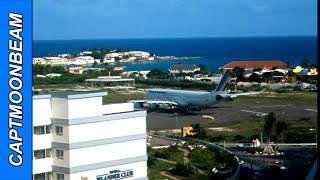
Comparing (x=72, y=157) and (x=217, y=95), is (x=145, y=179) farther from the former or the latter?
(x=217, y=95)

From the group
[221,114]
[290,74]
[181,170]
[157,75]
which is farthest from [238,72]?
[181,170]

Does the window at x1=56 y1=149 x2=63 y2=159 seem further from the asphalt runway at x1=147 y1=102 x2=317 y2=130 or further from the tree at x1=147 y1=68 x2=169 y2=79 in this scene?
the tree at x1=147 y1=68 x2=169 y2=79

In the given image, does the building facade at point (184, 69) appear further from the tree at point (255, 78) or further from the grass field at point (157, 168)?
the grass field at point (157, 168)

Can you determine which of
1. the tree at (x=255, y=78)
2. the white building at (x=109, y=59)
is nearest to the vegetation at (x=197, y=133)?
the tree at (x=255, y=78)

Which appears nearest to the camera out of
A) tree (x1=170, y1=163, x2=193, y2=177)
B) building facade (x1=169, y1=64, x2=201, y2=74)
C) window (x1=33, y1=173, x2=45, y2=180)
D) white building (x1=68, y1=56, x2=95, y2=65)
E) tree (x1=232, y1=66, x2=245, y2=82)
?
window (x1=33, y1=173, x2=45, y2=180)

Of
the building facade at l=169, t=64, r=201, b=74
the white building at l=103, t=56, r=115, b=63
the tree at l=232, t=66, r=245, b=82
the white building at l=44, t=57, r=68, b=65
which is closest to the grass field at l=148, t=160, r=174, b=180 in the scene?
the tree at l=232, t=66, r=245, b=82

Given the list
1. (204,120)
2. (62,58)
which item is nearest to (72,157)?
(204,120)
